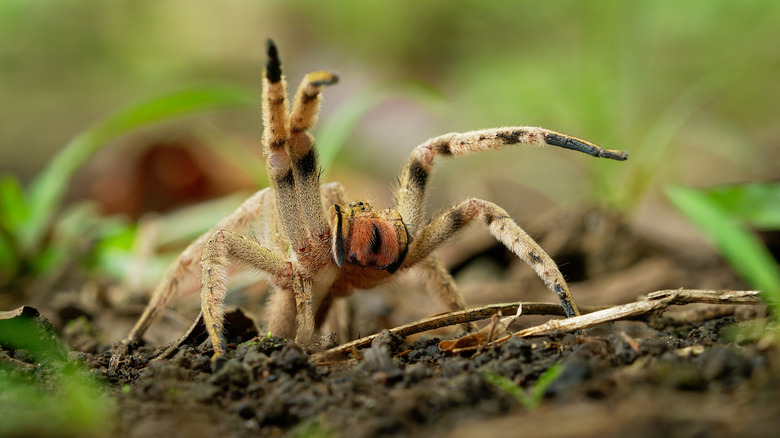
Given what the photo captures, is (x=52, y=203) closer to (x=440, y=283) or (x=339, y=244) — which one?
(x=339, y=244)

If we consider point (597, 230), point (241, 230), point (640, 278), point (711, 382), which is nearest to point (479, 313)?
point (711, 382)

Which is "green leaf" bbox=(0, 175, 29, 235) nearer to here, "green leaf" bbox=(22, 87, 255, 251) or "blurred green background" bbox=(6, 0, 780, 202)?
"green leaf" bbox=(22, 87, 255, 251)

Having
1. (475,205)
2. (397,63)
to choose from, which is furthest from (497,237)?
(397,63)

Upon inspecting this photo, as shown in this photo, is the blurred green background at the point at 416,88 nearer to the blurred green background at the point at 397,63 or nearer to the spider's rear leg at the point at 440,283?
the blurred green background at the point at 397,63

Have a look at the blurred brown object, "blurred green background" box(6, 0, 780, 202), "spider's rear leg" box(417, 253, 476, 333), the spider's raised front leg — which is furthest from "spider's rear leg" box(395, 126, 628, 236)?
the blurred brown object

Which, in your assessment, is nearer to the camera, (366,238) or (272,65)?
(272,65)

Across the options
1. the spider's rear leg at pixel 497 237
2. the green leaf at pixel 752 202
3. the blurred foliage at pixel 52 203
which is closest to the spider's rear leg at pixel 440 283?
the spider's rear leg at pixel 497 237
